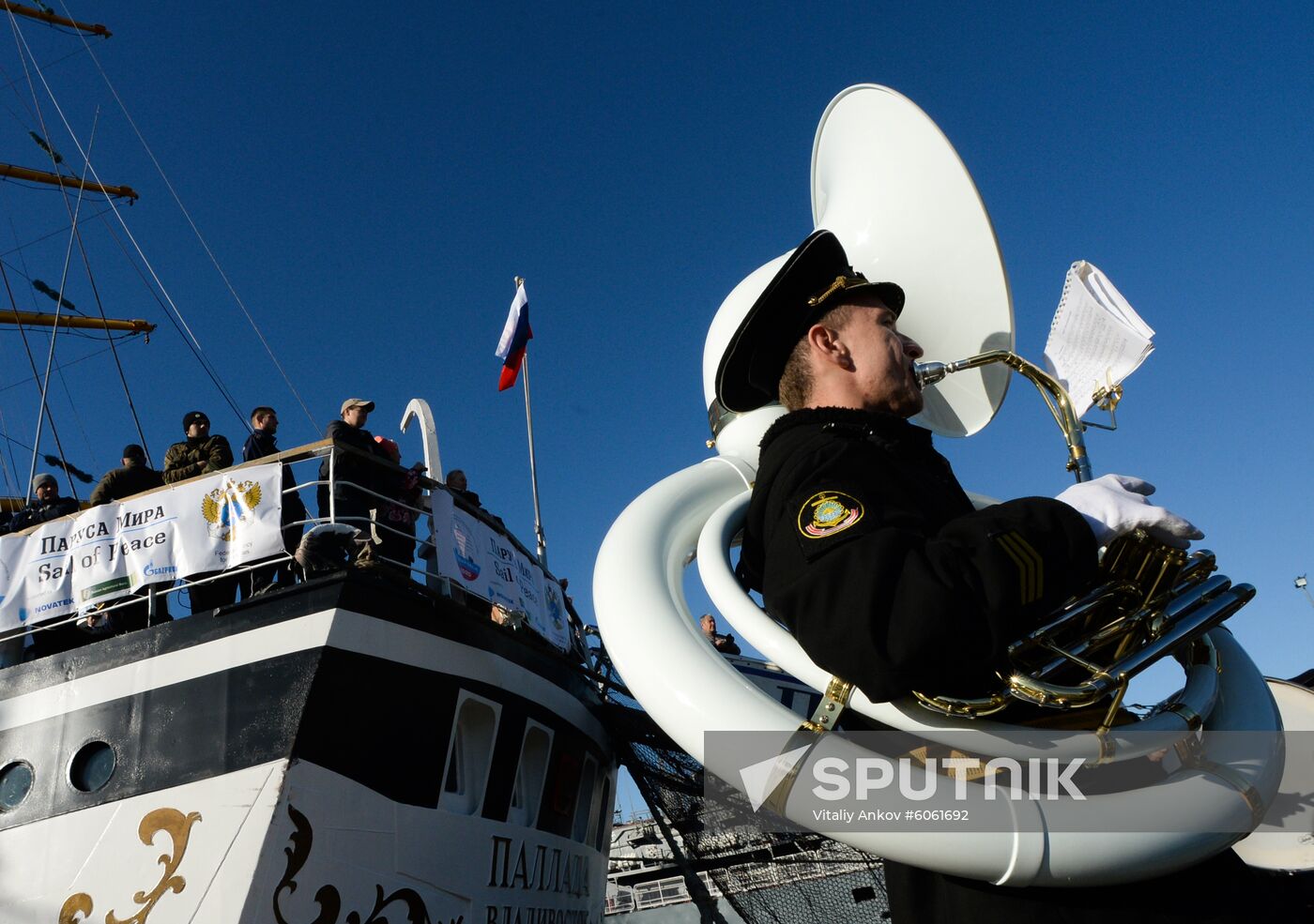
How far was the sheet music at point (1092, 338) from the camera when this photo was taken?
2.15 meters

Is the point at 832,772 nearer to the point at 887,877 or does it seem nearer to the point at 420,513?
the point at 887,877

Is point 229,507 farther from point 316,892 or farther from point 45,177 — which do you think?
point 45,177

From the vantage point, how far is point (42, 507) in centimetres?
868

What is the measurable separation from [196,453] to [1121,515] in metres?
6.79

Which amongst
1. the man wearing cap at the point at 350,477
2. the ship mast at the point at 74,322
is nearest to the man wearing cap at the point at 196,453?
the man wearing cap at the point at 350,477

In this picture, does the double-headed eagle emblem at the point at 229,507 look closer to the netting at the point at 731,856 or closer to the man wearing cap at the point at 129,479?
the man wearing cap at the point at 129,479

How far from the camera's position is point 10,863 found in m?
5.06

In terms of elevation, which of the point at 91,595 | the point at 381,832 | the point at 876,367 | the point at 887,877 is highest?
the point at 91,595

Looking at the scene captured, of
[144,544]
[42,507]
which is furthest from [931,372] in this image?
[42,507]

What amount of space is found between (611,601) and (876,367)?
2.55ft

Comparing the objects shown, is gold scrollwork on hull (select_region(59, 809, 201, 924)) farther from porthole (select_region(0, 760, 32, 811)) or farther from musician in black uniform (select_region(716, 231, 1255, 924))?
musician in black uniform (select_region(716, 231, 1255, 924))

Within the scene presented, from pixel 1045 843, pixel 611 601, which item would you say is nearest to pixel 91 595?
pixel 611 601

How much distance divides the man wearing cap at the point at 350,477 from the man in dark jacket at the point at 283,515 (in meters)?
0.21

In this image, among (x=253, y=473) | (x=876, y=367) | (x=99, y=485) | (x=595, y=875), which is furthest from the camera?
(x=595, y=875)
